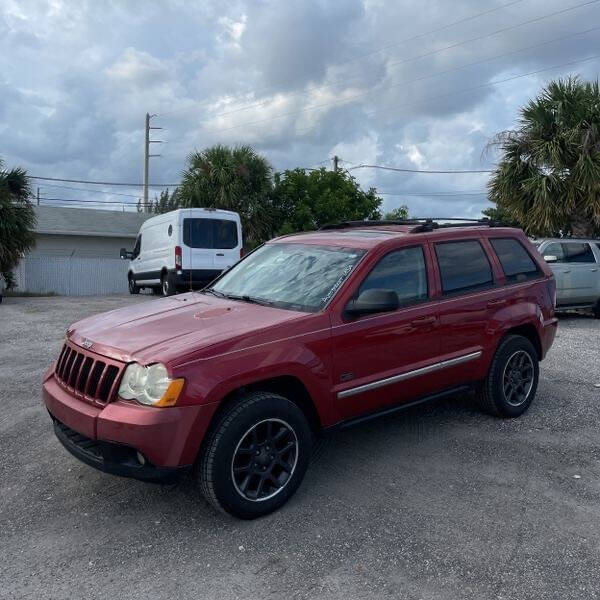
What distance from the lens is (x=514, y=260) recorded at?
586 centimetres

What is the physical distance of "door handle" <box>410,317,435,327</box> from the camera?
466 centimetres

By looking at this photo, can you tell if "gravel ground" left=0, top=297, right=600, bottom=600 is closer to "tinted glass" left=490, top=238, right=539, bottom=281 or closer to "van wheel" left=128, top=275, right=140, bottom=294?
"tinted glass" left=490, top=238, right=539, bottom=281

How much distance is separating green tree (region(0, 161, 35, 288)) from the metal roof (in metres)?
7.60

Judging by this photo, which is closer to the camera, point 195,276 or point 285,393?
point 285,393

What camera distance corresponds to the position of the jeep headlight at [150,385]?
348 cm

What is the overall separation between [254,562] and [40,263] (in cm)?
2193

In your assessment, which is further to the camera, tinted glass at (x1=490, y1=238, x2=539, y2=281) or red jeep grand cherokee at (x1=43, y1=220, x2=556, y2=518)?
tinted glass at (x1=490, y1=238, x2=539, y2=281)

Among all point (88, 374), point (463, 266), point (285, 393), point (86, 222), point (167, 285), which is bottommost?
point (285, 393)

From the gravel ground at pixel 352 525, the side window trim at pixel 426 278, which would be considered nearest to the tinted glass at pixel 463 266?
the side window trim at pixel 426 278

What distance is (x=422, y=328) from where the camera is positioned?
15.5 ft

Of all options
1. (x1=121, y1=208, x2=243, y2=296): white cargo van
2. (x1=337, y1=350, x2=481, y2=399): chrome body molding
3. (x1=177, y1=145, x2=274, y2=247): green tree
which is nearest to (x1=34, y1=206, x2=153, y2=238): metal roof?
(x1=177, y1=145, x2=274, y2=247): green tree

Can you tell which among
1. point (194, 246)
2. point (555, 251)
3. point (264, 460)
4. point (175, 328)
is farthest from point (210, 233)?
point (264, 460)

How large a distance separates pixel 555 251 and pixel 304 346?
1037 cm

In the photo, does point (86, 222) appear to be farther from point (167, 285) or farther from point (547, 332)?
point (547, 332)
